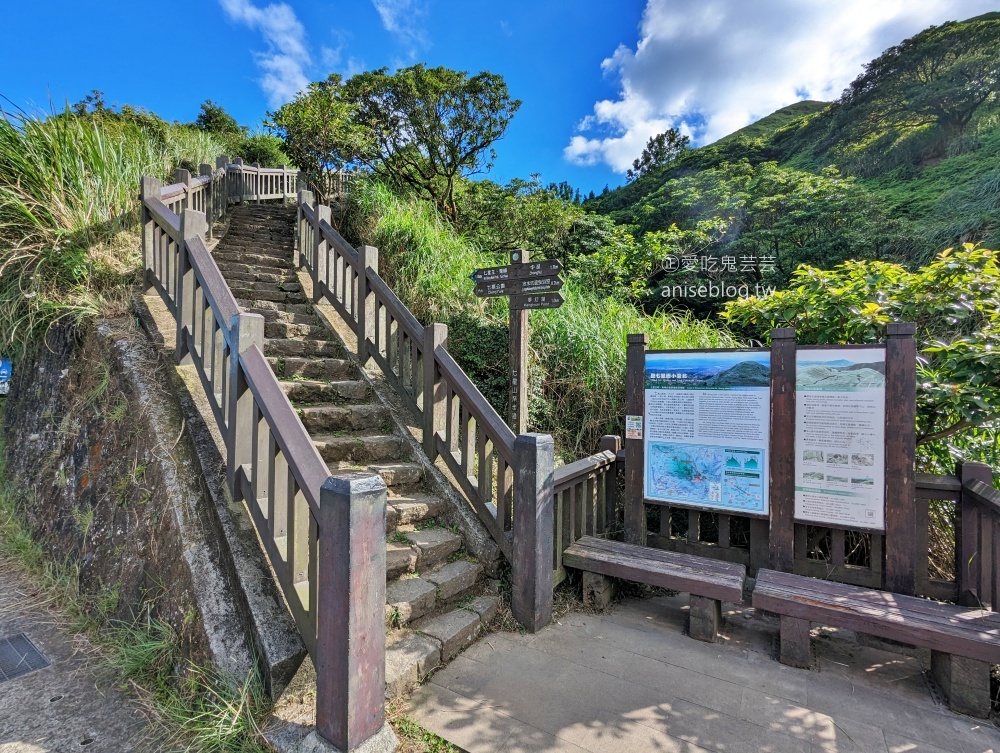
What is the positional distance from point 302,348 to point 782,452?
161 inches

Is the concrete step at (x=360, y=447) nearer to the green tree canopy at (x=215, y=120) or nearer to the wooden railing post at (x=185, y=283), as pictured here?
the wooden railing post at (x=185, y=283)

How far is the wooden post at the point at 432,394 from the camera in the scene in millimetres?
3617

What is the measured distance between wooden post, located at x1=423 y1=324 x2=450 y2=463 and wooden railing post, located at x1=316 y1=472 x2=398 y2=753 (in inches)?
71.8

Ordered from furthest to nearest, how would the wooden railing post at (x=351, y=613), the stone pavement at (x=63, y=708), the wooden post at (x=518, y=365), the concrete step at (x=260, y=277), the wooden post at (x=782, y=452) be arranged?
the concrete step at (x=260, y=277)
the wooden post at (x=518, y=365)
the wooden post at (x=782, y=452)
the stone pavement at (x=63, y=708)
the wooden railing post at (x=351, y=613)

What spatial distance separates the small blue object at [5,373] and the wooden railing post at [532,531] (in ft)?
17.0

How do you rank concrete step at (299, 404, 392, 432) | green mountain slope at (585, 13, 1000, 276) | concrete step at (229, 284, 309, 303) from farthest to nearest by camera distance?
green mountain slope at (585, 13, 1000, 276) < concrete step at (229, 284, 309, 303) < concrete step at (299, 404, 392, 432)

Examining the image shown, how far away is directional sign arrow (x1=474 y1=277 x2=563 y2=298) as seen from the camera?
12.5 feet

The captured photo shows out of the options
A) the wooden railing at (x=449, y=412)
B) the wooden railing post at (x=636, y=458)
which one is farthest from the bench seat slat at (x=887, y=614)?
the wooden railing at (x=449, y=412)

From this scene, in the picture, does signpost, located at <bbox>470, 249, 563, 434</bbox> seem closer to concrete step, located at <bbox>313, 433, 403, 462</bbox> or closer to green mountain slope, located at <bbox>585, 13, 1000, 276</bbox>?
concrete step, located at <bbox>313, 433, 403, 462</bbox>

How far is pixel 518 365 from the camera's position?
4.04 metres

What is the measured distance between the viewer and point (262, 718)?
6.17 feet

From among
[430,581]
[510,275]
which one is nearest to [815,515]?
[430,581]

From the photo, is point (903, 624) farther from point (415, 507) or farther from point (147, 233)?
point (147, 233)

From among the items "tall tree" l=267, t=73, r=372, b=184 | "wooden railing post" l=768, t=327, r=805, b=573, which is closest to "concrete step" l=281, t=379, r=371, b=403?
"wooden railing post" l=768, t=327, r=805, b=573
